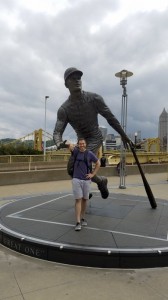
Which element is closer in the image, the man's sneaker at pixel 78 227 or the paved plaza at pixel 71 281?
the paved plaza at pixel 71 281

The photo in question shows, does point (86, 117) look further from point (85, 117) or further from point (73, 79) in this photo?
point (73, 79)

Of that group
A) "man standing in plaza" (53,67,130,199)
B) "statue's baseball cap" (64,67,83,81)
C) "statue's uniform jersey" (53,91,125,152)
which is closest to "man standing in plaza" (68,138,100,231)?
"man standing in plaza" (53,67,130,199)

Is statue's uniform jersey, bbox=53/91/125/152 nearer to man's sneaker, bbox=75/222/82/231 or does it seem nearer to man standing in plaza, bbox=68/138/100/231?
man standing in plaza, bbox=68/138/100/231

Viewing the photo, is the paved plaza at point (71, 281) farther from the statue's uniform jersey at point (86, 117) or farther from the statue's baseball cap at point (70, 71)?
the statue's baseball cap at point (70, 71)

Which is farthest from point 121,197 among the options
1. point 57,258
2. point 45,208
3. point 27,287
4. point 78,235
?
point 27,287

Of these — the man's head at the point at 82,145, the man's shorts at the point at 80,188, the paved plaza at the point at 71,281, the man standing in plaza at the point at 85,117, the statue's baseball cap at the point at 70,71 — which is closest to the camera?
the paved plaza at the point at 71,281

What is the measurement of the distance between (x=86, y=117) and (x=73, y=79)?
883 mm

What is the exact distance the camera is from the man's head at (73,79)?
6.04 metres

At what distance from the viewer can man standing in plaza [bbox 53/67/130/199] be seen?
21.0 feet

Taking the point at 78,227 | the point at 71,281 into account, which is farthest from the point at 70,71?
the point at 71,281

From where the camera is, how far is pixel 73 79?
6129 millimetres

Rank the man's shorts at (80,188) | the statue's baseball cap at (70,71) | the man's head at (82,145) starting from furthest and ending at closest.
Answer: the statue's baseball cap at (70,71)
the man's head at (82,145)
the man's shorts at (80,188)

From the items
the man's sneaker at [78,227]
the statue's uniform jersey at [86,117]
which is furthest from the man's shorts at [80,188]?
the statue's uniform jersey at [86,117]

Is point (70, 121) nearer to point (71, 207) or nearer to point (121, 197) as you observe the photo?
point (71, 207)
